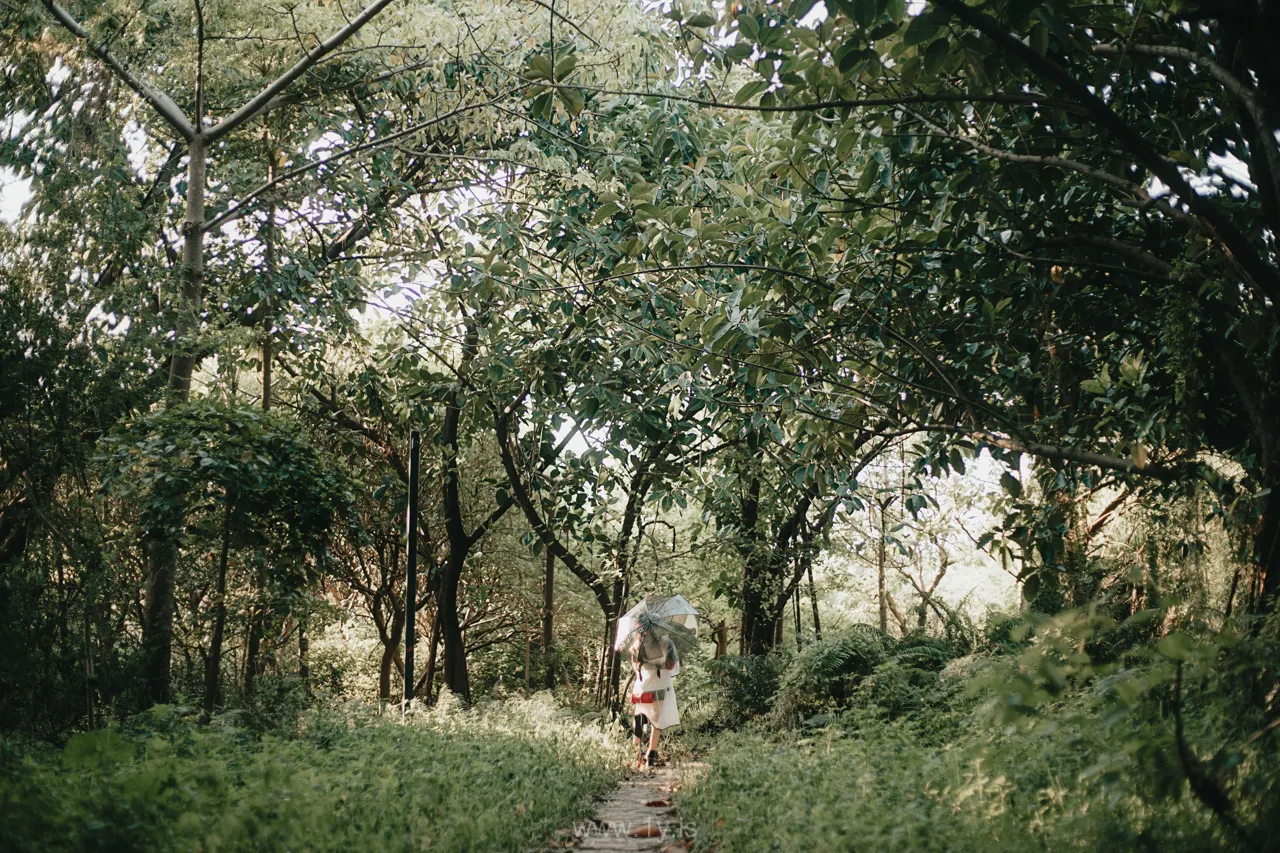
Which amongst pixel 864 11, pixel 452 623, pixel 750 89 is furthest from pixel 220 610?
pixel 452 623

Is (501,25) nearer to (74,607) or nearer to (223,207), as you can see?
(223,207)

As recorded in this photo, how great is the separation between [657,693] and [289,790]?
7464 millimetres

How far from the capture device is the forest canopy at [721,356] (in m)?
3.68

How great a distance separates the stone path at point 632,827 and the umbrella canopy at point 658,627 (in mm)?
2481

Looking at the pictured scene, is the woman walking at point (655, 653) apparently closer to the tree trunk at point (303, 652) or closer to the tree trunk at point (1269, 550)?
the tree trunk at point (303, 652)

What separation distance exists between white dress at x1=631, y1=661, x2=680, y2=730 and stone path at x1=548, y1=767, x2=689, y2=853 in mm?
2147

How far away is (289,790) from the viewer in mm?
4277

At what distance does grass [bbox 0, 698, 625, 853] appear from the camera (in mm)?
3412

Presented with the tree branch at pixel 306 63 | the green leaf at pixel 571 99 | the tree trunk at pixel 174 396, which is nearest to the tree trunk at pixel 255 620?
the tree trunk at pixel 174 396

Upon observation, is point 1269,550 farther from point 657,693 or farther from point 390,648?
point 390,648

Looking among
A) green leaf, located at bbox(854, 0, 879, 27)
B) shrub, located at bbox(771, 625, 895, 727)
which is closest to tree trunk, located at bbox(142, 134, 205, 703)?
green leaf, located at bbox(854, 0, 879, 27)

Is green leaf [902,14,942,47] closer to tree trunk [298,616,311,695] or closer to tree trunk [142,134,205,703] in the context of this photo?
tree trunk [142,134,205,703]

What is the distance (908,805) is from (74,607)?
6011 millimetres

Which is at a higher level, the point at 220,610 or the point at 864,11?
the point at 864,11
